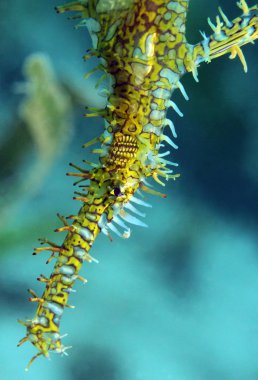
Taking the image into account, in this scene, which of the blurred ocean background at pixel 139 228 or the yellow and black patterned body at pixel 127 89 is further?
the blurred ocean background at pixel 139 228

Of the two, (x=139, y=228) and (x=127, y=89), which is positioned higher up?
(x=139, y=228)

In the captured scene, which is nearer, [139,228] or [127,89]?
[127,89]

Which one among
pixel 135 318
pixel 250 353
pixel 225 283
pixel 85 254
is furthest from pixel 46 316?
pixel 250 353

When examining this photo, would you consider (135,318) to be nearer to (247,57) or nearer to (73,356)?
(73,356)

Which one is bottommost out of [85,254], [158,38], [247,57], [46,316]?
[46,316]
